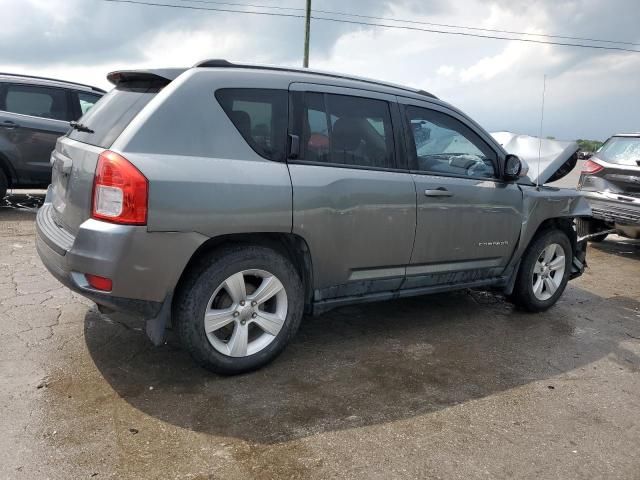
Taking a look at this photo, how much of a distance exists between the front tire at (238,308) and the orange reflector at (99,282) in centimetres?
39

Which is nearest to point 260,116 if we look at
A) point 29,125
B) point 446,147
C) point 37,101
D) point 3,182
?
point 446,147

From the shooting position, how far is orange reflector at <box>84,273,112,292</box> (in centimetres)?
279

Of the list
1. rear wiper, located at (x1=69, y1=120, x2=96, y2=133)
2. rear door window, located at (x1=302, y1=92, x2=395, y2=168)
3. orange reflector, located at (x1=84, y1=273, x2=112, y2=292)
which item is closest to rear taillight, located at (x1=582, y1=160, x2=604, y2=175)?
rear door window, located at (x1=302, y1=92, x2=395, y2=168)

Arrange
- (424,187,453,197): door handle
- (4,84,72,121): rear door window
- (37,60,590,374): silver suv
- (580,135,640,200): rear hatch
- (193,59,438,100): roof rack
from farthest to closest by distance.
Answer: (4,84,72,121): rear door window, (580,135,640,200): rear hatch, (424,187,453,197): door handle, (193,59,438,100): roof rack, (37,60,590,374): silver suv

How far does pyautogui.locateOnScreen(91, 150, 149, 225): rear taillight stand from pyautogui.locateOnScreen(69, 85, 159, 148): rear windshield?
0.22m

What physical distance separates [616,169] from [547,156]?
10.3ft

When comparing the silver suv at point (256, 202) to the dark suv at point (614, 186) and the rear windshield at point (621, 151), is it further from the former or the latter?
the rear windshield at point (621, 151)

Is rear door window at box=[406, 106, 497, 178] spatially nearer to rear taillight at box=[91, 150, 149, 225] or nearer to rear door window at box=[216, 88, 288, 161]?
rear door window at box=[216, 88, 288, 161]

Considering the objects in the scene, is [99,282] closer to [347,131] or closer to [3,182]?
[347,131]

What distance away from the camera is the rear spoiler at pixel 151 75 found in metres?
3.08

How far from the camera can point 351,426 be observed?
278cm

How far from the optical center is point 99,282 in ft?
9.21

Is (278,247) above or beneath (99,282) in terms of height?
above

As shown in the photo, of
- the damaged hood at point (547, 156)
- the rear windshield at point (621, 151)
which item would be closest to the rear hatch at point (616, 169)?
the rear windshield at point (621, 151)
